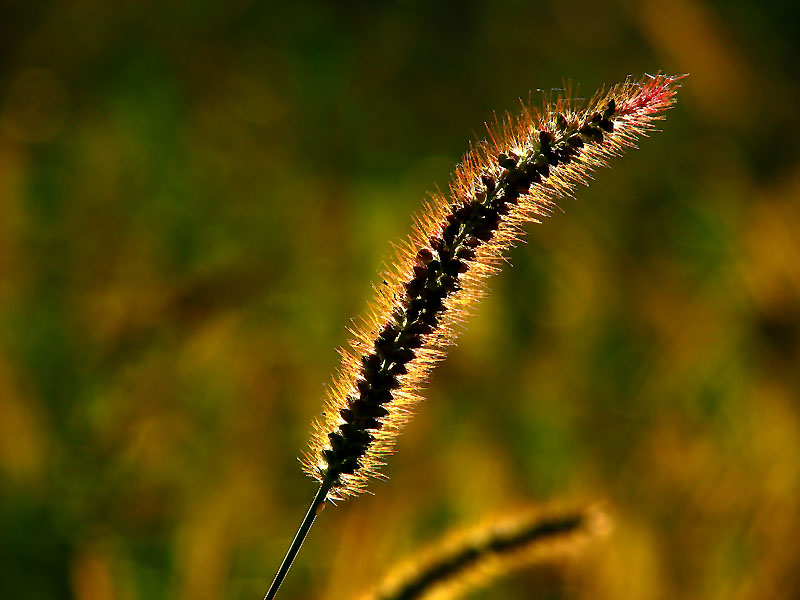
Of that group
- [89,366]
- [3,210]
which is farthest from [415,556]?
[3,210]

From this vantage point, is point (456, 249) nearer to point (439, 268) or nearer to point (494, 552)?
point (439, 268)

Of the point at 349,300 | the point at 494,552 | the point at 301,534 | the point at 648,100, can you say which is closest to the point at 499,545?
the point at 494,552

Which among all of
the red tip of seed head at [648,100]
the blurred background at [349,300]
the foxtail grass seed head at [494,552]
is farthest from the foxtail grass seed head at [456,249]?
the blurred background at [349,300]

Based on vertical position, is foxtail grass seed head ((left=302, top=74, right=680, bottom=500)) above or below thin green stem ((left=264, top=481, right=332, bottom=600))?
above

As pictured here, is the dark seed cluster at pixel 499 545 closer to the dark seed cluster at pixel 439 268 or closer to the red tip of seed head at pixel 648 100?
the dark seed cluster at pixel 439 268

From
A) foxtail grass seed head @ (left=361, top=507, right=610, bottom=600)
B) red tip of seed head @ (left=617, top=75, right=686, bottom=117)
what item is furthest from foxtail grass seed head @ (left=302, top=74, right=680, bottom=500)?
foxtail grass seed head @ (left=361, top=507, right=610, bottom=600)

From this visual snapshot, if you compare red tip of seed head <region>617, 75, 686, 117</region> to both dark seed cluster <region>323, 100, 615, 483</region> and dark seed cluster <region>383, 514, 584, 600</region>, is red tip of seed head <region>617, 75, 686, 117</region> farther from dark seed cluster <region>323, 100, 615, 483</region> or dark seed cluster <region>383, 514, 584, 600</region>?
dark seed cluster <region>383, 514, 584, 600</region>

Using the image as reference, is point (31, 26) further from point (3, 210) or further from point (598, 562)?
point (598, 562)
